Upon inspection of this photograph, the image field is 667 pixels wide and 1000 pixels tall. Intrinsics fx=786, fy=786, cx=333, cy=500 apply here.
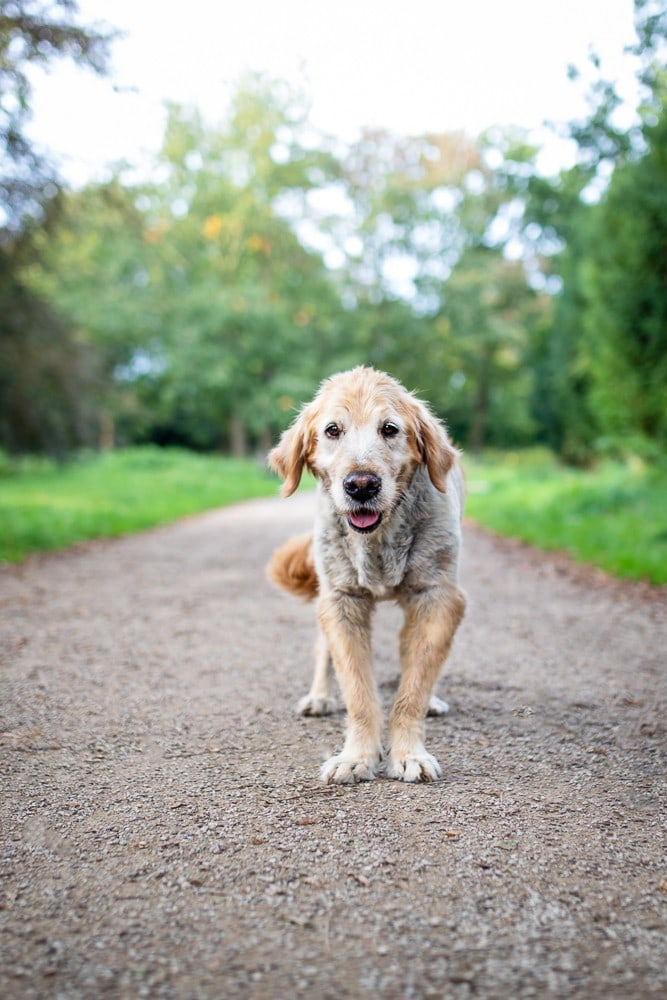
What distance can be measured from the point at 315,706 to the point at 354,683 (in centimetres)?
78

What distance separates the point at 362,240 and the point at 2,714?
124ft

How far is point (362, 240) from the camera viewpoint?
3900 centimetres

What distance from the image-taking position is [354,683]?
353 cm

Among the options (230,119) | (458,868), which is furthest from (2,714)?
(230,119)

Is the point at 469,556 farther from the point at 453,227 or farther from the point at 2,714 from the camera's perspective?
the point at 453,227

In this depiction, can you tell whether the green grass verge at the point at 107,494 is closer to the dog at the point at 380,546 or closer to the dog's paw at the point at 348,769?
the dog at the point at 380,546

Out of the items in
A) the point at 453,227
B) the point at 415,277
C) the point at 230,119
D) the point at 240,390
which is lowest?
the point at 240,390

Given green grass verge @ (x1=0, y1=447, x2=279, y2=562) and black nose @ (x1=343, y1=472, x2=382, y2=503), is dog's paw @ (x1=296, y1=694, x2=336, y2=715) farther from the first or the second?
green grass verge @ (x1=0, y1=447, x2=279, y2=562)

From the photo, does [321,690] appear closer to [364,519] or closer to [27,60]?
[364,519]

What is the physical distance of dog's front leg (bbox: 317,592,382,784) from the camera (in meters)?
3.32

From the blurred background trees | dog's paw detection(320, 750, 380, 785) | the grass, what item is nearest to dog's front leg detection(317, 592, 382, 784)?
dog's paw detection(320, 750, 380, 785)

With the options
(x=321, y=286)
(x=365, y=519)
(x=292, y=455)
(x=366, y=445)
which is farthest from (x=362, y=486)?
(x=321, y=286)

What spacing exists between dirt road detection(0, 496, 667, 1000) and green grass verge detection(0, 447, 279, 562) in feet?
17.8

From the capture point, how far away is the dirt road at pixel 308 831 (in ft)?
6.51
